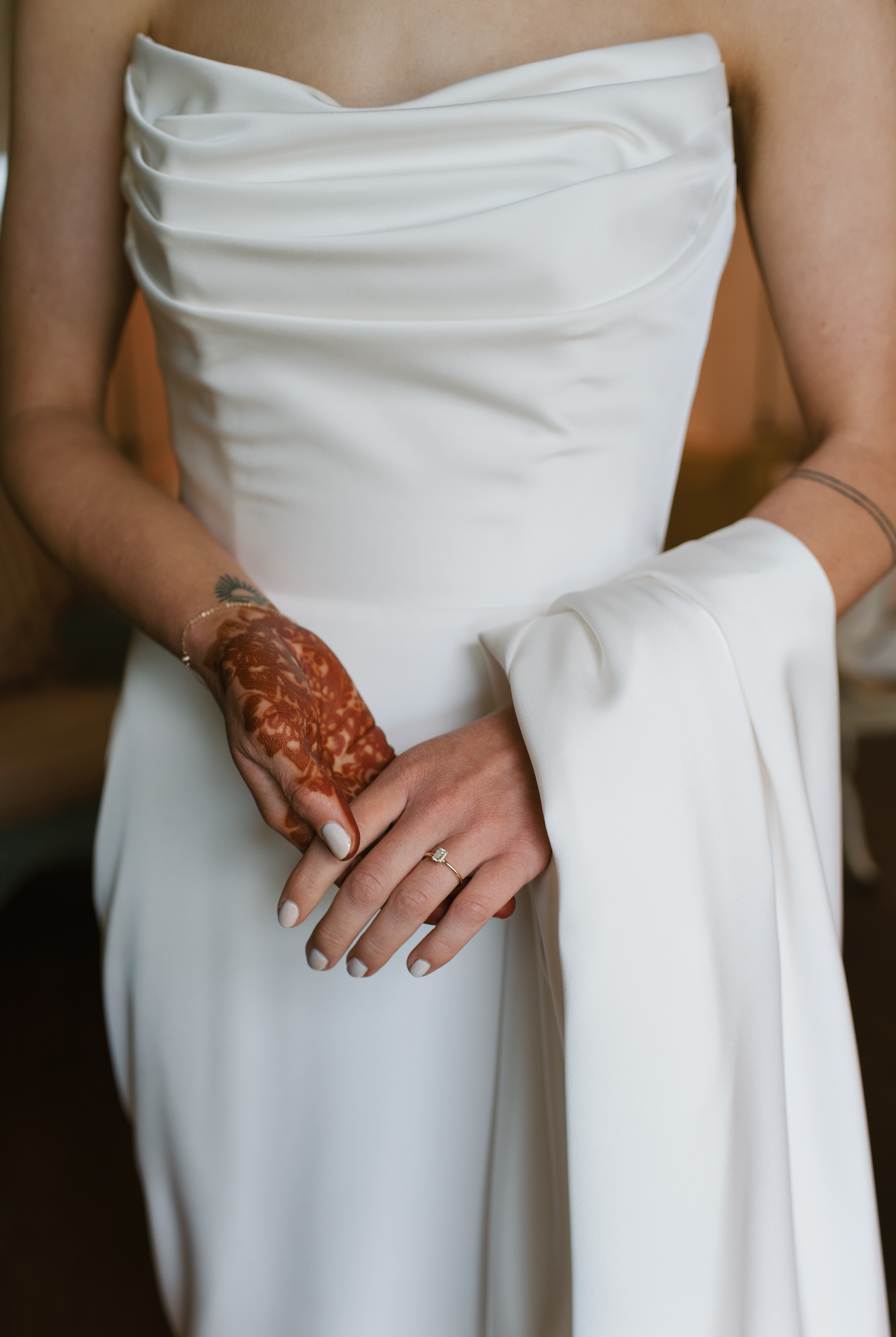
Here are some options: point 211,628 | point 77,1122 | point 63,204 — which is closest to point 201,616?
point 211,628

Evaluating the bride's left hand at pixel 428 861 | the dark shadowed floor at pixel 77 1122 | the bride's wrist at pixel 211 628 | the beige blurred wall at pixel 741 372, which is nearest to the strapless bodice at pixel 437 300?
the bride's wrist at pixel 211 628

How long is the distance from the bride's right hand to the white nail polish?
39 millimetres

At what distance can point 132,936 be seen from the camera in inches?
34.9

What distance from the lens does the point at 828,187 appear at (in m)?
0.79

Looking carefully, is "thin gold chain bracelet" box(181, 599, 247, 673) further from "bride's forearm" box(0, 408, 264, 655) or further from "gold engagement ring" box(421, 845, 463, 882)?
"gold engagement ring" box(421, 845, 463, 882)

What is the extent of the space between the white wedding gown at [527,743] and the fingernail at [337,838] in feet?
0.40

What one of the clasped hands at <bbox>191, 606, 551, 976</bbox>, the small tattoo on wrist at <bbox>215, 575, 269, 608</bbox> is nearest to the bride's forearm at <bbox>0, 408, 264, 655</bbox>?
the small tattoo on wrist at <bbox>215, 575, 269, 608</bbox>

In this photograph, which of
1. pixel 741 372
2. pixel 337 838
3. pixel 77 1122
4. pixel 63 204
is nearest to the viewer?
pixel 337 838

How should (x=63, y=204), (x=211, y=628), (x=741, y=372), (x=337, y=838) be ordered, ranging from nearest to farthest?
1. (x=337, y=838)
2. (x=211, y=628)
3. (x=63, y=204)
4. (x=741, y=372)

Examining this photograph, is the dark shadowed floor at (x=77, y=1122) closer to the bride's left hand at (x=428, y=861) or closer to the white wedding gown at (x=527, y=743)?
the white wedding gown at (x=527, y=743)

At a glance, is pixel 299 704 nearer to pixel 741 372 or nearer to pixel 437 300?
pixel 437 300

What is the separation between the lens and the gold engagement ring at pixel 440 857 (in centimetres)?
62

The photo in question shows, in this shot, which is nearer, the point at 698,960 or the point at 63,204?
the point at 698,960

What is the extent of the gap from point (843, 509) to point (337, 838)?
1.53 ft
